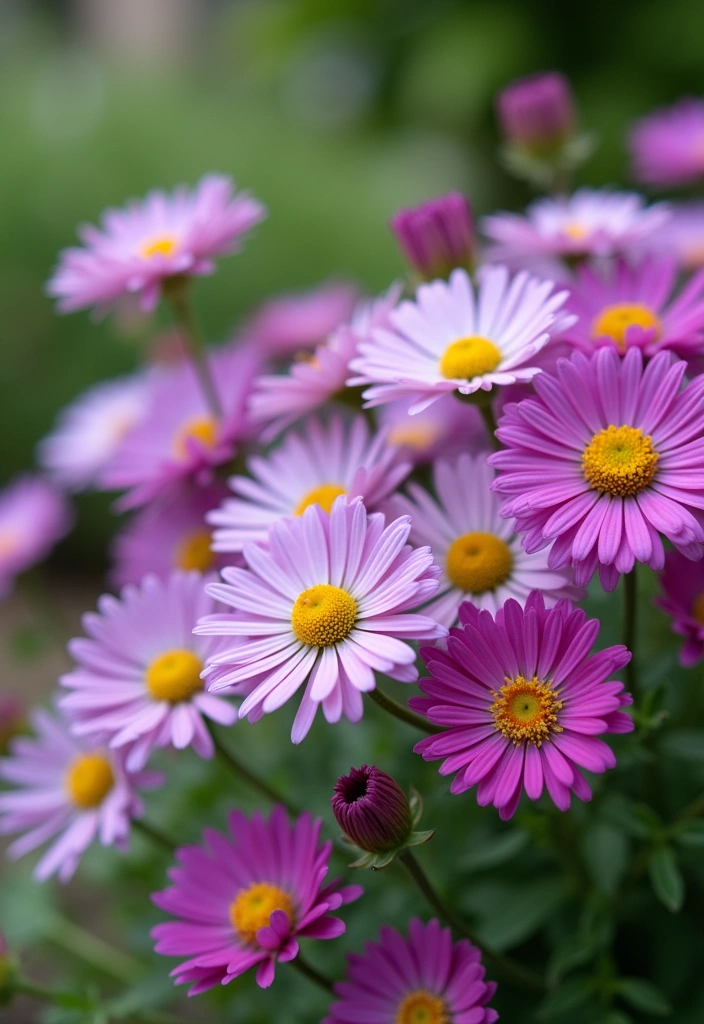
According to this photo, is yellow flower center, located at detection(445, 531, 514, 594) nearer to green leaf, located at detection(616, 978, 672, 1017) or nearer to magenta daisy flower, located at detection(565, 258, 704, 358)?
magenta daisy flower, located at detection(565, 258, 704, 358)

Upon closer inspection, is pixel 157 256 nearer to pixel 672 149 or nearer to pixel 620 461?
pixel 620 461

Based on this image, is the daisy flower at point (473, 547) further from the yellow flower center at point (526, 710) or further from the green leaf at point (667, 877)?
the green leaf at point (667, 877)

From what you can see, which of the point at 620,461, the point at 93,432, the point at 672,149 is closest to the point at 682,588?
the point at 620,461

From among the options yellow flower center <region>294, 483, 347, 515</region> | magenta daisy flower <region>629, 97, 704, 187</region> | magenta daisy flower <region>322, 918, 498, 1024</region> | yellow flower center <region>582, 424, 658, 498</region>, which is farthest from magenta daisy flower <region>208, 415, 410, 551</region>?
magenta daisy flower <region>629, 97, 704, 187</region>

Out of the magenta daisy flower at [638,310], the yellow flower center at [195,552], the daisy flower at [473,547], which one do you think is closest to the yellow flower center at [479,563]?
the daisy flower at [473,547]

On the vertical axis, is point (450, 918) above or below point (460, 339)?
below

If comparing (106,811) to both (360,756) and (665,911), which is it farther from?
(665,911)

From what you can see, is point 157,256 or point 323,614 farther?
point 157,256
